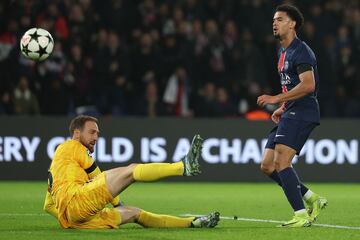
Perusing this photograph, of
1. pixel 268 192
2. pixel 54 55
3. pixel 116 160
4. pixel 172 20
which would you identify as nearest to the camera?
pixel 268 192

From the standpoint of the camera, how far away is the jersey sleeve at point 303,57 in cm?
981

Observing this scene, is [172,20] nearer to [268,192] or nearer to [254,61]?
[254,61]

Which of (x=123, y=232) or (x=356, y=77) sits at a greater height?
(x=356, y=77)

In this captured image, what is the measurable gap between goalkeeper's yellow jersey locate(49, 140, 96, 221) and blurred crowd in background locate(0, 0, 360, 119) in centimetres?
864

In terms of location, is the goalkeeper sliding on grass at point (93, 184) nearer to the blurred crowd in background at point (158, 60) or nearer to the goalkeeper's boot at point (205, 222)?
the goalkeeper's boot at point (205, 222)

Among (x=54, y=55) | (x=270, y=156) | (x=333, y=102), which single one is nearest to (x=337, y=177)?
(x=333, y=102)

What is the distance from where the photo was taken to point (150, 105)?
62.1ft

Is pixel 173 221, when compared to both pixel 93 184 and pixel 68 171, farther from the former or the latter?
pixel 68 171

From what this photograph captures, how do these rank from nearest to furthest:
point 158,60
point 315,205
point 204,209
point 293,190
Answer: point 293,190
point 315,205
point 204,209
point 158,60

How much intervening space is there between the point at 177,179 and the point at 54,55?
134 inches

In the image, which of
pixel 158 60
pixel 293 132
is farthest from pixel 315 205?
pixel 158 60

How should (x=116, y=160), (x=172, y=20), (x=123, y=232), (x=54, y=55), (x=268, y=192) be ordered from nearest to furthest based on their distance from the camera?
(x=123, y=232) → (x=268, y=192) → (x=116, y=160) → (x=54, y=55) → (x=172, y=20)

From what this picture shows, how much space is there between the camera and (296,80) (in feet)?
32.8

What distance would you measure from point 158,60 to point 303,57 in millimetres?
9505
